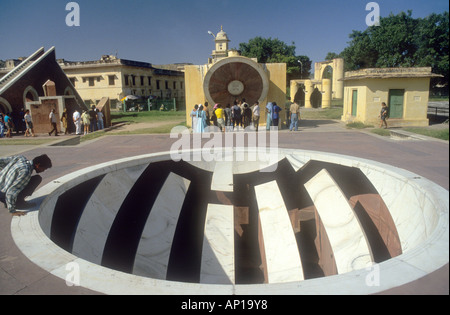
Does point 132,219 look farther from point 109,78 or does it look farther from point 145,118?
point 109,78

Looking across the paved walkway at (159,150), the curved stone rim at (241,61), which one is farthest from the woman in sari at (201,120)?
the curved stone rim at (241,61)

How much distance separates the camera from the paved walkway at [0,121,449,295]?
373 cm

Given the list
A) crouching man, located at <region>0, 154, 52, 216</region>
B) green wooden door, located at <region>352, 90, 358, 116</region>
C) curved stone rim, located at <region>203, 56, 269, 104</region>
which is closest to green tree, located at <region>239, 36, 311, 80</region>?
green wooden door, located at <region>352, 90, 358, 116</region>

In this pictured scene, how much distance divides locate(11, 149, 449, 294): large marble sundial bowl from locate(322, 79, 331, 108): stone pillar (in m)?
26.9

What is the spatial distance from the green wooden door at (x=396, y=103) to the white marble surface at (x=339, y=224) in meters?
8.46

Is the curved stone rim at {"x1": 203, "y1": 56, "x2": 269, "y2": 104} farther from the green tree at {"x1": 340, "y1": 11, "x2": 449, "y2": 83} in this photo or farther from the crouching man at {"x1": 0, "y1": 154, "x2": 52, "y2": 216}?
the crouching man at {"x1": 0, "y1": 154, "x2": 52, "y2": 216}

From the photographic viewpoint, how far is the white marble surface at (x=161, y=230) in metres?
9.80

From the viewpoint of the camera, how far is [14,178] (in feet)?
18.0

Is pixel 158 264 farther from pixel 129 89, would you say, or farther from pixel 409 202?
pixel 129 89

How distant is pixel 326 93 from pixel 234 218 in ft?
90.6

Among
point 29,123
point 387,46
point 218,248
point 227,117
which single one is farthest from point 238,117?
point 387,46
